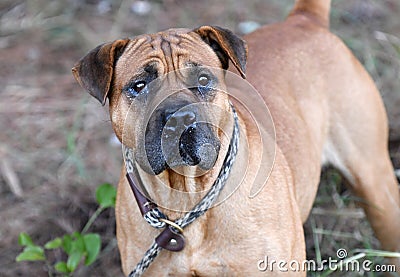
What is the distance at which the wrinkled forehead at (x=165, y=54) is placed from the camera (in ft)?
10.4

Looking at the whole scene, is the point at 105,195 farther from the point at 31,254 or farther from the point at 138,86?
the point at 138,86

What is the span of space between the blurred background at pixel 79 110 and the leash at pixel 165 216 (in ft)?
4.43

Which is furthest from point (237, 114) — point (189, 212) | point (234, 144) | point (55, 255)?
point (55, 255)

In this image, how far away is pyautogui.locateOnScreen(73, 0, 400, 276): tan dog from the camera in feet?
10.4

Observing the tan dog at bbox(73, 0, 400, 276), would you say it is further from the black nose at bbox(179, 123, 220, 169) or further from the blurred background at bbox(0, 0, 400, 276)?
the blurred background at bbox(0, 0, 400, 276)

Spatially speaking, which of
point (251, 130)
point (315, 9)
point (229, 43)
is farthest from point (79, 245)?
point (315, 9)

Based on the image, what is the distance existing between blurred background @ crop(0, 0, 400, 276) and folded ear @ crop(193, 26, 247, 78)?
1557mm

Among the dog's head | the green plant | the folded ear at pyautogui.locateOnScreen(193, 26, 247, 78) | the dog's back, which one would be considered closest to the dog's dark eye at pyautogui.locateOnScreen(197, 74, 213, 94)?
the dog's head

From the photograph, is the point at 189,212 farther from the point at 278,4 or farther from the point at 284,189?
the point at 278,4

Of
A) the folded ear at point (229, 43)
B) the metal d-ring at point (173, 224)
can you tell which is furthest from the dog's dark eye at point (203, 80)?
the metal d-ring at point (173, 224)

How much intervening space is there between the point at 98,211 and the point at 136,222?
132 cm

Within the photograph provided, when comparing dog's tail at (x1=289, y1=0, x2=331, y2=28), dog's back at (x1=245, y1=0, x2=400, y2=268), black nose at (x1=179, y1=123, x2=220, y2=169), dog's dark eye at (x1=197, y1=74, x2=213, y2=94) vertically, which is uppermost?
dog's dark eye at (x1=197, y1=74, x2=213, y2=94)

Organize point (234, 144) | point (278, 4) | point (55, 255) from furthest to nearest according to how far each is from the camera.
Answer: point (278, 4), point (55, 255), point (234, 144)

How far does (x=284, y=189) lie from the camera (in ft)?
11.3
